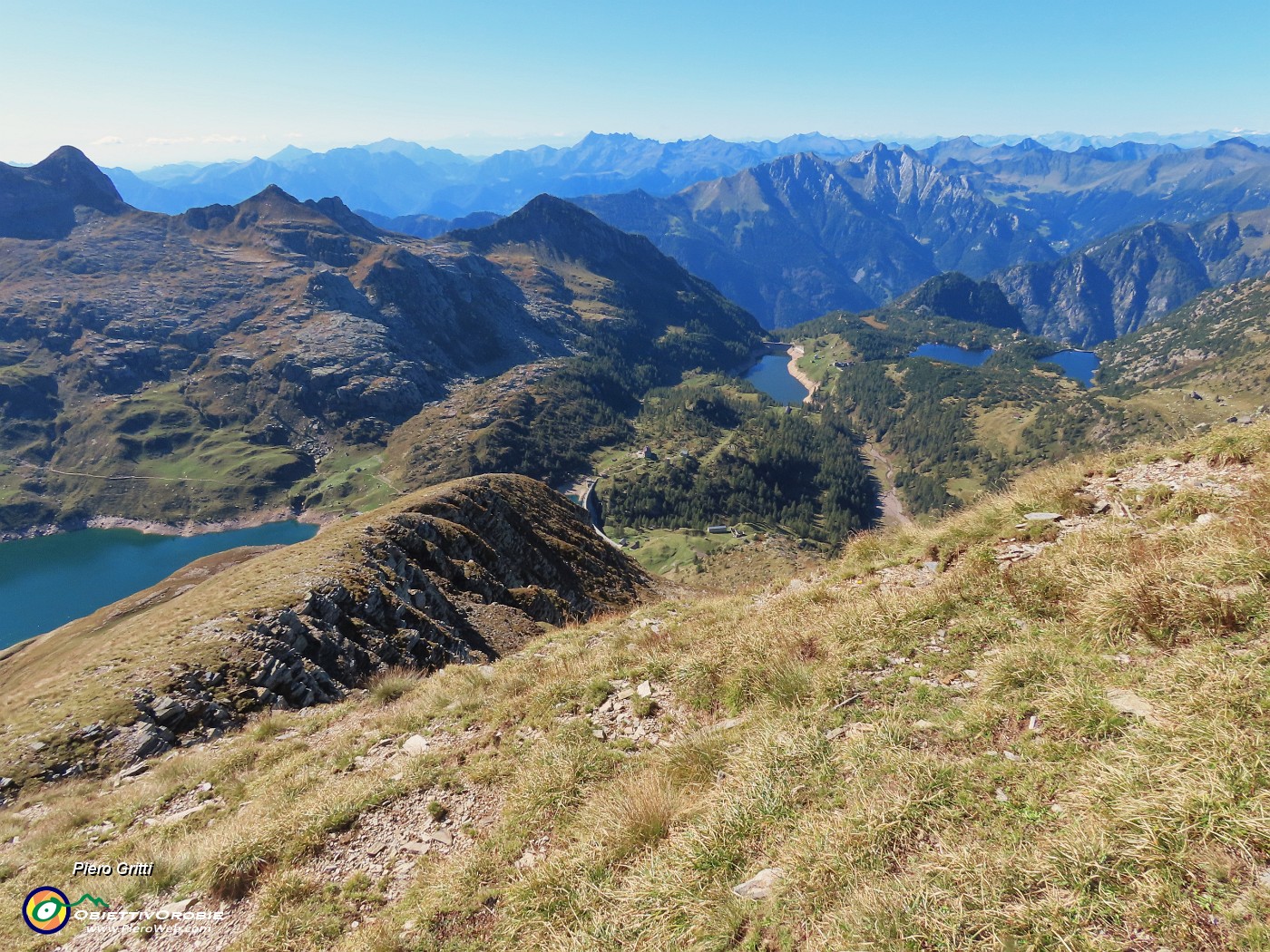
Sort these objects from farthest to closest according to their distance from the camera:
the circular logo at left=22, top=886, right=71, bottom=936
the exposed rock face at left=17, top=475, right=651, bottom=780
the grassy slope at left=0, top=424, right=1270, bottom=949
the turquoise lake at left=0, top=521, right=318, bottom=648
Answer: the turquoise lake at left=0, top=521, right=318, bottom=648
the exposed rock face at left=17, top=475, right=651, bottom=780
the circular logo at left=22, top=886, right=71, bottom=936
the grassy slope at left=0, top=424, right=1270, bottom=949

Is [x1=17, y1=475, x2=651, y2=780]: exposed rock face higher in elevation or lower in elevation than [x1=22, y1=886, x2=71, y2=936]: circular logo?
lower

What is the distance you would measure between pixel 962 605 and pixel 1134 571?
281 cm

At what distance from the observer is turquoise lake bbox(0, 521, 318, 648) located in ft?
513

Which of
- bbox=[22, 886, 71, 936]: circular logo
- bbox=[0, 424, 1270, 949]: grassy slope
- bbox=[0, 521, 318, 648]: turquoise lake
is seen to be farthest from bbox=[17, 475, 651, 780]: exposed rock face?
bbox=[0, 521, 318, 648]: turquoise lake

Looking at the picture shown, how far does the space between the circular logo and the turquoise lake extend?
15979 cm

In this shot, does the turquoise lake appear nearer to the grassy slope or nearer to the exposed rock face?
the exposed rock face

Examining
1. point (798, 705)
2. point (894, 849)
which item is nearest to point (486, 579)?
point (798, 705)

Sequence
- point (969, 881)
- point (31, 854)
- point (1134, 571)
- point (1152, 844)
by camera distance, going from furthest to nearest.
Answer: point (31, 854)
point (1134, 571)
point (969, 881)
point (1152, 844)

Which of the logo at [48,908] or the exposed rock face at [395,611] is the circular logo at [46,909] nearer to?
the logo at [48,908]

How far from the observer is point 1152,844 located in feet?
15.5

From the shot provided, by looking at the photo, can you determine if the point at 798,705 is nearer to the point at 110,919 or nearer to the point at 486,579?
the point at 110,919

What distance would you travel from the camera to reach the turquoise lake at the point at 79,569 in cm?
15625

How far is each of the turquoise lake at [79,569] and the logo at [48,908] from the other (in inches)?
6293

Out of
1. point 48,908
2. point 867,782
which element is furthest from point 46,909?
point 867,782
